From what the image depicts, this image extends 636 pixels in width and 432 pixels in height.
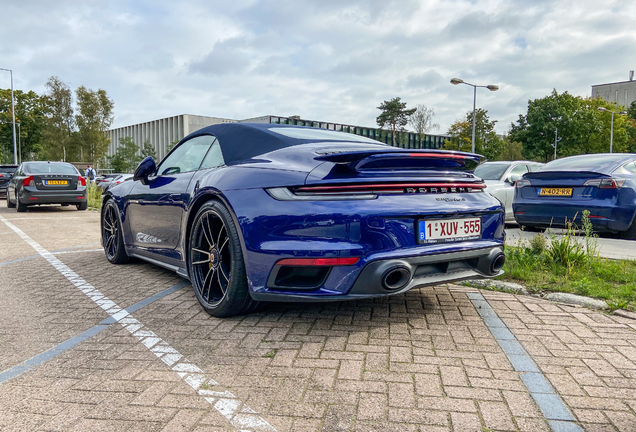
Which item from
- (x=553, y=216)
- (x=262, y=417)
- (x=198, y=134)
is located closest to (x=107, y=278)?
(x=198, y=134)

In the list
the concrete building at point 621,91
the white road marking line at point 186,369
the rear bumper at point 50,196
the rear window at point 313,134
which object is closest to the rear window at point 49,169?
the rear bumper at point 50,196

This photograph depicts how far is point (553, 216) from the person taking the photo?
22.6 ft

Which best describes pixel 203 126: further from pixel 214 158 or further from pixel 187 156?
pixel 214 158

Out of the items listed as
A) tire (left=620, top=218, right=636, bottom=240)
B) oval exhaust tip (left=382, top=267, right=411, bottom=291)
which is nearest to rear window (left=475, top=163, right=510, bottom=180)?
tire (left=620, top=218, right=636, bottom=240)

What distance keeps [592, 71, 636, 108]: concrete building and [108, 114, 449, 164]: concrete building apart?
51.3m

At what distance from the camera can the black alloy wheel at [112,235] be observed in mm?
5454

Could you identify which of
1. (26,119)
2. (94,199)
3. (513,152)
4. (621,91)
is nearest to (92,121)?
(26,119)

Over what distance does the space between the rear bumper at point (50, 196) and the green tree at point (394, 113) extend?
46.5 metres

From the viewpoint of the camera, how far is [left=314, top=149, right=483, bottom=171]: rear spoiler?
2924 millimetres

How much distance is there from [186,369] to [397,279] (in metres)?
1.24

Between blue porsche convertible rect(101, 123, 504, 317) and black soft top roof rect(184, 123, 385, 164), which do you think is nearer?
blue porsche convertible rect(101, 123, 504, 317)

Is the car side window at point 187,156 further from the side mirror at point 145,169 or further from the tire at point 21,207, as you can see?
the tire at point 21,207

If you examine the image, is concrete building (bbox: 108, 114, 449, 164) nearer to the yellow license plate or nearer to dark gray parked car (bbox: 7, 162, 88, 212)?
dark gray parked car (bbox: 7, 162, 88, 212)

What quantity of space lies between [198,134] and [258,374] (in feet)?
7.96
